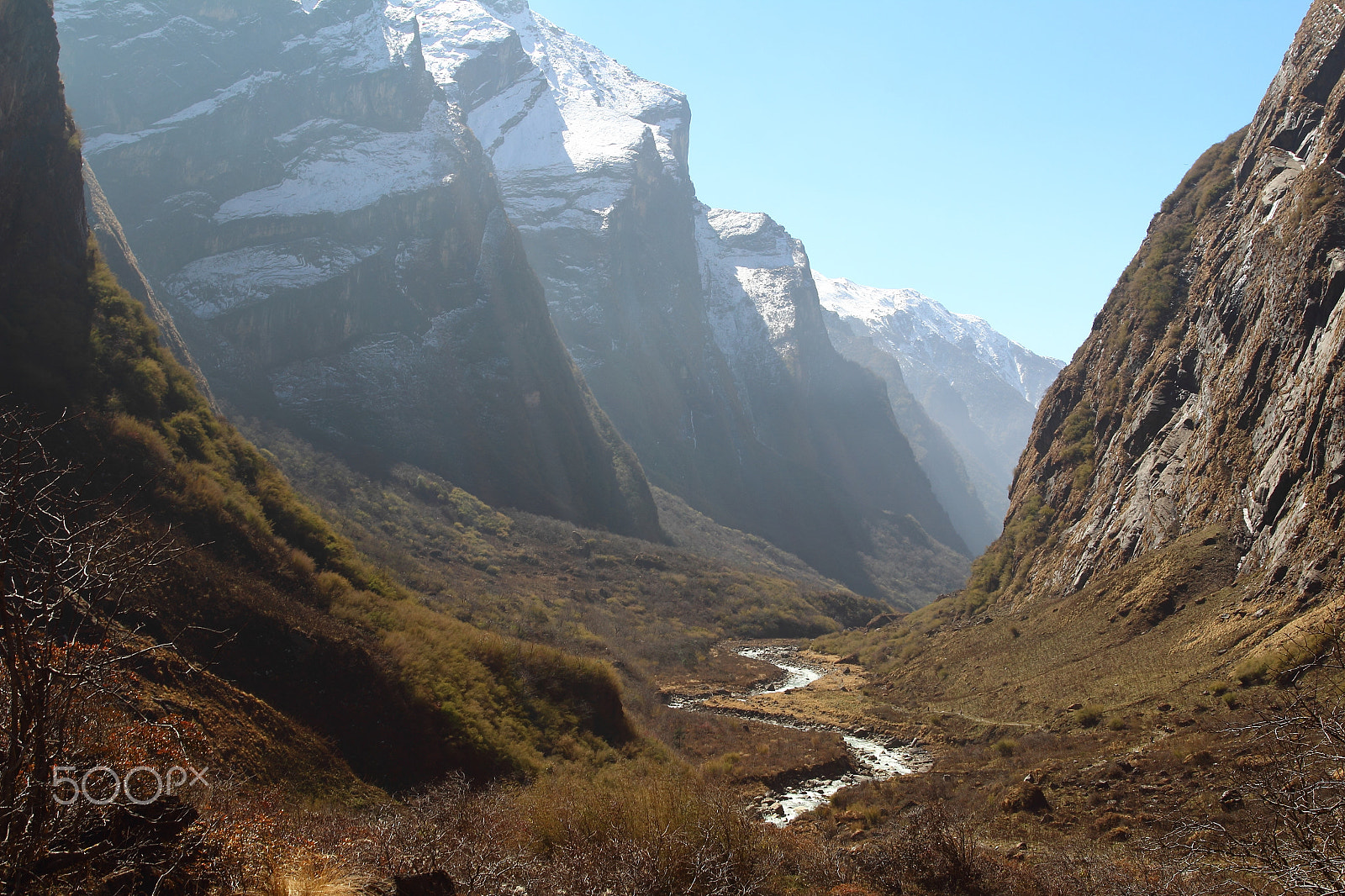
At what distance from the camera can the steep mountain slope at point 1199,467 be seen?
22812 mm

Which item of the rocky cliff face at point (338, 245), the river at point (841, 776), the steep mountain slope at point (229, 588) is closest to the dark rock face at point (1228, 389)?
the river at point (841, 776)

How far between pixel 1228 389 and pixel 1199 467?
135 inches

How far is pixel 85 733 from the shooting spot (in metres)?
7.58

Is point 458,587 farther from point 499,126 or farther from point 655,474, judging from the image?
point 499,126

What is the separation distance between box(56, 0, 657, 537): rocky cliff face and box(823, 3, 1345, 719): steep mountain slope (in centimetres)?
7115

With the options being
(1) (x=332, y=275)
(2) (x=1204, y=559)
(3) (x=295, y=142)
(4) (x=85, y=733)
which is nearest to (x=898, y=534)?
(1) (x=332, y=275)

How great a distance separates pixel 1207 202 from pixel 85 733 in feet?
180

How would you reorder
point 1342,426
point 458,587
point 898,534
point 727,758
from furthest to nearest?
point 898,534, point 458,587, point 727,758, point 1342,426

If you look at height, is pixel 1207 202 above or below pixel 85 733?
above

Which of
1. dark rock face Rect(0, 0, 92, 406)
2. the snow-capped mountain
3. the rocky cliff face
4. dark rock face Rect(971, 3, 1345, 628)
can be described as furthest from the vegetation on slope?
the snow-capped mountain

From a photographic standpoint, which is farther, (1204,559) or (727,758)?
(1204,559)

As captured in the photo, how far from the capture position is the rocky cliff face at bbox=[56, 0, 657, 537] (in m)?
98.6

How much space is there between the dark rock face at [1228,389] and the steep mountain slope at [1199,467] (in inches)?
4.1

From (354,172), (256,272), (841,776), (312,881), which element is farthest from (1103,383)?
(354,172)
